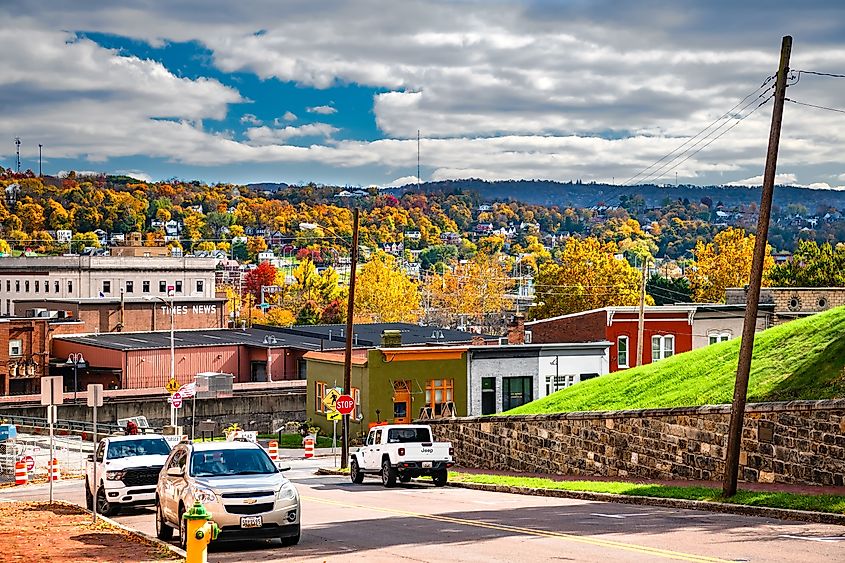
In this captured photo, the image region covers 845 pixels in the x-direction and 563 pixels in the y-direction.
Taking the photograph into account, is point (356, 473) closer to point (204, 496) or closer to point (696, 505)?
point (696, 505)

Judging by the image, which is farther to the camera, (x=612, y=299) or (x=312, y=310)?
(x=312, y=310)

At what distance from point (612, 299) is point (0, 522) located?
89466 mm

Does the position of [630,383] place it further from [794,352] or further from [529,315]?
[529,315]

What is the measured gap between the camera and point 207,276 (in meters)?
149

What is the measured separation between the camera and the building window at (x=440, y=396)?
58.1 metres

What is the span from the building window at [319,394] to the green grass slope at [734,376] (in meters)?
23.0

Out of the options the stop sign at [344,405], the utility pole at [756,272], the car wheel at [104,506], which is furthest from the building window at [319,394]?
the utility pole at [756,272]

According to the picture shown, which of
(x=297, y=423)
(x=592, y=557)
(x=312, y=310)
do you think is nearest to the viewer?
A: (x=592, y=557)

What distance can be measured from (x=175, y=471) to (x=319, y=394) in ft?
148

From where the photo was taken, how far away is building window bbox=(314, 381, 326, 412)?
63.6 meters

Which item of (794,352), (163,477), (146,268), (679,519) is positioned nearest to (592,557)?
(679,519)

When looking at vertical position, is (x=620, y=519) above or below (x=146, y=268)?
below

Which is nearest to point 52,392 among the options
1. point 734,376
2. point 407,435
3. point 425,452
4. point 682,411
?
point 425,452

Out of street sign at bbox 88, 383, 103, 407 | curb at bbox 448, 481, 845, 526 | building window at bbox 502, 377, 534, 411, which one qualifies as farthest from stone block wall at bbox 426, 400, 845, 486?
building window at bbox 502, 377, 534, 411
